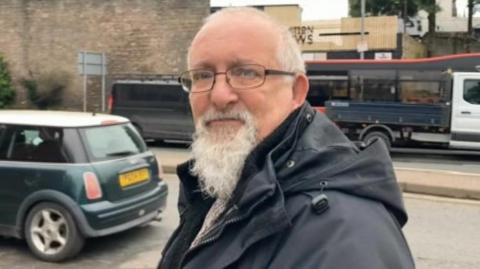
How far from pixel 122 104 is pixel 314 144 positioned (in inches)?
624

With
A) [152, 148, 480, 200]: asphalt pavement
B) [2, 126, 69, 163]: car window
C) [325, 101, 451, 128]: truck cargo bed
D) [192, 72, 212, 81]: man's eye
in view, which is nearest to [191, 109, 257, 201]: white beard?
[192, 72, 212, 81]: man's eye

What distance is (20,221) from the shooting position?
573cm

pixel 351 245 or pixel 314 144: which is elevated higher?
pixel 314 144

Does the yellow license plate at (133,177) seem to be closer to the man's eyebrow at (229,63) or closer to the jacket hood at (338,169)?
the man's eyebrow at (229,63)

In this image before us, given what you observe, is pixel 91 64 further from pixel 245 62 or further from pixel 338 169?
pixel 338 169

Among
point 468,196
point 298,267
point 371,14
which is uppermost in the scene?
point 371,14

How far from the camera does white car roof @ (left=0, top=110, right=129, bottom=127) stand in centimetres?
580

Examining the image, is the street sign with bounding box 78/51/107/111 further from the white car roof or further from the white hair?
the white hair

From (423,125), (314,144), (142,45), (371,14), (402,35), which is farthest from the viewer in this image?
(371,14)

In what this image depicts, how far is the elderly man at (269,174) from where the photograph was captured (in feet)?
4.49

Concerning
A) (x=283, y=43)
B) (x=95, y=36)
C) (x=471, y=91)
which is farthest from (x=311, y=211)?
(x=95, y=36)

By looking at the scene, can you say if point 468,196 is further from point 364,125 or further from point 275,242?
point 275,242

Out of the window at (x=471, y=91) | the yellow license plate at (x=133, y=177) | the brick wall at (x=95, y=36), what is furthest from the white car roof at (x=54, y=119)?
the brick wall at (x=95, y=36)

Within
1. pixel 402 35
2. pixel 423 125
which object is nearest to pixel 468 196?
Result: pixel 423 125
